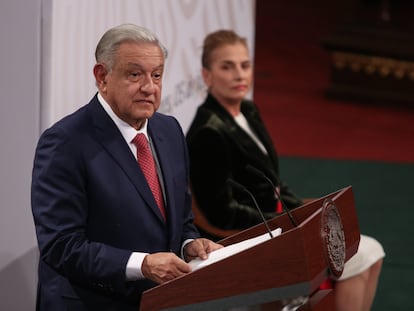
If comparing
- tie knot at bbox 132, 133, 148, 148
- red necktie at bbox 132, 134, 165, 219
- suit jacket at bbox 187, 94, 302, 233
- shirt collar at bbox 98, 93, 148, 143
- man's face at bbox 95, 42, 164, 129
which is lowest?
suit jacket at bbox 187, 94, 302, 233

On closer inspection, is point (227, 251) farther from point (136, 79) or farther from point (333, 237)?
point (136, 79)

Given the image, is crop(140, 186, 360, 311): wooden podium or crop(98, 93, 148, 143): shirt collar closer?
crop(140, 186, 360, 311): wooden podium

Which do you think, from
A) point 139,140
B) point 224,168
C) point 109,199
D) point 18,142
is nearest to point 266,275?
point 109,199

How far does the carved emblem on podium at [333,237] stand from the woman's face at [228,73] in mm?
1733

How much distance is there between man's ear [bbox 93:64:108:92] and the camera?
312cm

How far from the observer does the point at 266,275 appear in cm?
274

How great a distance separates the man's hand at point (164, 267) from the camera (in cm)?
292

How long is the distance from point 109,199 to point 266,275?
0.64m

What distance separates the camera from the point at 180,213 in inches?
132

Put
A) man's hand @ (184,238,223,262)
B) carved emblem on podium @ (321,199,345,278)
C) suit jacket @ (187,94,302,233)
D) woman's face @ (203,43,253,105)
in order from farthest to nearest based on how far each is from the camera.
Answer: woman's face @ (203,43,253,105)
suit jacket @ (187,94,302,233)
man's hand @ (184,238,223,262)
carved emblem on podium @ (321,199,345,278)

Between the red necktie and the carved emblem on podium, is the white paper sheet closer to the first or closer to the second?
the carved emblem on podium

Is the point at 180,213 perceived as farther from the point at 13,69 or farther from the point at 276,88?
the point at 276,88

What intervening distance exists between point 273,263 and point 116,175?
678mm

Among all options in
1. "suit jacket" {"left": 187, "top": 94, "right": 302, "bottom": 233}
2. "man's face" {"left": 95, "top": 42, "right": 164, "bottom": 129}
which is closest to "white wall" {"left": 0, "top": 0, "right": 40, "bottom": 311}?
"man's face" {"left": 95, "top": 42, "right": 164, "bottom": 129}
